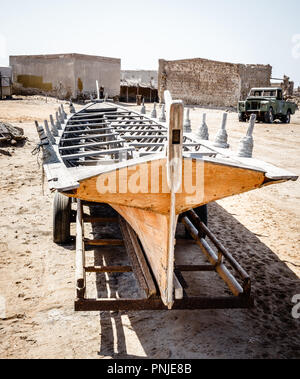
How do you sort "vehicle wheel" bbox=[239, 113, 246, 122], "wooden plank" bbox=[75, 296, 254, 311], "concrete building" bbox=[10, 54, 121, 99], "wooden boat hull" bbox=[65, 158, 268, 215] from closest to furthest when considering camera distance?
"wooden boat hull" bbox=[65, 158, 268, 215], "wooden plank" bbox=[75, 296, 254, 311], "vehicle wheel" bbox=[239, 113, 246, 122], "concrete building" bbox=[10, 54, 121, 99]

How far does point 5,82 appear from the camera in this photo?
2814cm

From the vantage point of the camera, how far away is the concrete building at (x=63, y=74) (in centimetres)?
2781

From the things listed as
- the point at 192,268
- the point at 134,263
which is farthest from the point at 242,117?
the point at 134,263

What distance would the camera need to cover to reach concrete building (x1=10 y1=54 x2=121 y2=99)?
2781 cm

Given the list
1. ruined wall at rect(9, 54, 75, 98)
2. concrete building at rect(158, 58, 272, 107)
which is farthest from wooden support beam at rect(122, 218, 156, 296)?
concrete building at rect(158, 58, 272, 107)

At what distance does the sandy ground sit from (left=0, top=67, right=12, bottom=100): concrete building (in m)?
24.4

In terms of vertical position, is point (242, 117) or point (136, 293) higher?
point (242, 117)

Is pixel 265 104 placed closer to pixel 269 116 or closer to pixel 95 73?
pixel 269 116

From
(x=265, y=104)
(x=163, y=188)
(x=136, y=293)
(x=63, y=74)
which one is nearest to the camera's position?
(x=163, y=188)

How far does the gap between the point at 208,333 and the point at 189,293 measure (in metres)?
0.73

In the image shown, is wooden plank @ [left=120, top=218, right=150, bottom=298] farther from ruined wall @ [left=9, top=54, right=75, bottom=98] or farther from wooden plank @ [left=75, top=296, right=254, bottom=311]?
ruined wall @ [left=9, top=54, right=75, bottom=98]

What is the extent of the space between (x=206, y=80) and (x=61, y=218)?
28.3 metres

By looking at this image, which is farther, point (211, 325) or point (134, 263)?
point (134, 263)

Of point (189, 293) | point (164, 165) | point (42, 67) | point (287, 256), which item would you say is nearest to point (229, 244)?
point (287, 256)
